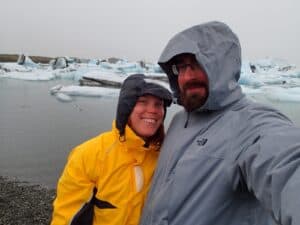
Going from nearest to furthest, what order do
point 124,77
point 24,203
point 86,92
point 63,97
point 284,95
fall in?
point 24,203
point 63,97
point 86,92
point 284,95
point 124,77

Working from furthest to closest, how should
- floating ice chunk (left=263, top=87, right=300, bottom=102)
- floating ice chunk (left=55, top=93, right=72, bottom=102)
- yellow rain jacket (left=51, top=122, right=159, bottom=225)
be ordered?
1. floating ice chunk (left=263, top=87, right=300, bottom=102)
2. floating ice chunk (left=55, top=93, right=72, bottom=102)
3. yellow rain jacket (left=51, top=122, right=159, bottom=225)

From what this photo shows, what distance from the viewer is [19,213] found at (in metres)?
5.54

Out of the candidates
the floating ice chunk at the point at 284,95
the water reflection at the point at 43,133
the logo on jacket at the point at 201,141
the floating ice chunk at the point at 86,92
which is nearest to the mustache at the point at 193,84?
the logo on jacket at the point at 201,141

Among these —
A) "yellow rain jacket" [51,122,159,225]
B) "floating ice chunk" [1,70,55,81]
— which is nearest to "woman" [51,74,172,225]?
"yellow rain jacket" [51,122,159,225]

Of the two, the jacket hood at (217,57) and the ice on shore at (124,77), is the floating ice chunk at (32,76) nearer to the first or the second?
the ice on shore at (124,77)

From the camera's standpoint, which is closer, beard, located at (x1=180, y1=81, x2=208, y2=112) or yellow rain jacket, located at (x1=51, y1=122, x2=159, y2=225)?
beard, located at (x1=180, y1=81, x2=208, y2=112)

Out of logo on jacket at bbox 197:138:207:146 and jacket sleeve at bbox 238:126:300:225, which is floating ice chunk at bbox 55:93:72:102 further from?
jacket sleeve at bbox 238:126:300:225

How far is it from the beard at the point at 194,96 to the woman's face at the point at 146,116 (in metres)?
0.39

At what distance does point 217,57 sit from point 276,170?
1.81 feet

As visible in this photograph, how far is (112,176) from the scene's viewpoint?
183cm

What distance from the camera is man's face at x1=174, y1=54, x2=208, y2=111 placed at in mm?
1528

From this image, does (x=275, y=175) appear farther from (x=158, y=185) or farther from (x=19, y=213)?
(x=19, y=213)

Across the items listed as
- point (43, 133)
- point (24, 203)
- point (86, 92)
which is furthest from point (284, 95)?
point (24, 203)

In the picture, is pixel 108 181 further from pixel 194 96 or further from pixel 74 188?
pixel 194 96
